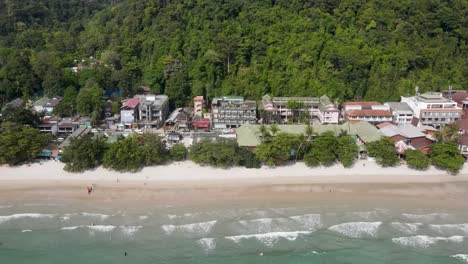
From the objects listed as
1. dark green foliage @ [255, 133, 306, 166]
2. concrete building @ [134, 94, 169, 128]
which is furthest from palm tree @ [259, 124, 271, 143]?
concrete building @ [134, 94, 169, 128]

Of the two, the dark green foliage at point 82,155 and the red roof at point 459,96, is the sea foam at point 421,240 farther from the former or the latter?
the red roof at point 459,96

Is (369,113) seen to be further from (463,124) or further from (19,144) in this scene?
(19,144)

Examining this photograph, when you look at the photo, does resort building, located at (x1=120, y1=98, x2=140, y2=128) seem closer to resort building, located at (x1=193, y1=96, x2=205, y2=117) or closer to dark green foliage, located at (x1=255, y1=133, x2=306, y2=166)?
resort building, located at (x1=193, y1=96, x2=205, y2=117)

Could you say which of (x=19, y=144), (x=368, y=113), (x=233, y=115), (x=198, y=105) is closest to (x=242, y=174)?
(x=233, y=115)

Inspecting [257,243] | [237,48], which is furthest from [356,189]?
[237,48]

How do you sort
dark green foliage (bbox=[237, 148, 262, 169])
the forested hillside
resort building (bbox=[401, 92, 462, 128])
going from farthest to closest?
the forested hillside, resort building (bbox=[401, 92, 462, 128]), dark green foliage (bbox=[237, 148, 262, 169])

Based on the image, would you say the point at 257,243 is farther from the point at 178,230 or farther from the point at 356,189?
the point at 356,189

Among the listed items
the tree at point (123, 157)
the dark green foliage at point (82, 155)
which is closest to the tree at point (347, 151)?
the tree at point (123, 157)
